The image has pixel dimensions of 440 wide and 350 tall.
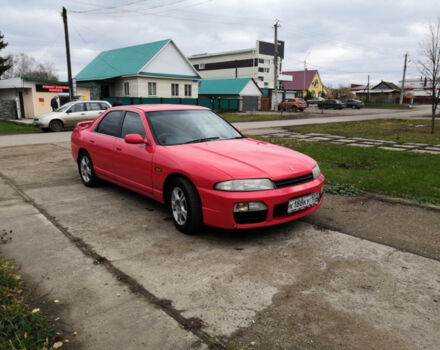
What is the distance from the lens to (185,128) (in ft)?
16.9

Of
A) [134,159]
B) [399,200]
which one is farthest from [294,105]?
[134,159]

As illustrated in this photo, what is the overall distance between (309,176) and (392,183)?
2.84 m

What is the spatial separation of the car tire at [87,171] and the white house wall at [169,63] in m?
29.0

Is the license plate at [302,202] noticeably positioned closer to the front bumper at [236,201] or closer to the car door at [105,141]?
the front bumper at [236,201]

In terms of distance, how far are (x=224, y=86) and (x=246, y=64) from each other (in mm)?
27587

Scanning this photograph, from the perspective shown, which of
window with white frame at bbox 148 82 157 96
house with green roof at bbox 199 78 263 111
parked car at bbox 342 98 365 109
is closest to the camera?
window with white frame at bbox 148 82 157 96

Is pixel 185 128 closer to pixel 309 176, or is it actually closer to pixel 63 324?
pixel 309 176

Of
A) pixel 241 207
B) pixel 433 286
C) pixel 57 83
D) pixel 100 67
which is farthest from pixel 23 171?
pixel 100 67

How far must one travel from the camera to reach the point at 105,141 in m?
5.88

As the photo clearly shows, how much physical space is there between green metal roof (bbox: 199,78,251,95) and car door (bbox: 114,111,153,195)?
39.2 m

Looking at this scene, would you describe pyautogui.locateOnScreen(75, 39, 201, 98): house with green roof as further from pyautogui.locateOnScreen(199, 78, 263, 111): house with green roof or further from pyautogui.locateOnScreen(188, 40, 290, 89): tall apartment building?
pyautogui.locateOnScreen(188, 40, 290, 89): tall apartment building

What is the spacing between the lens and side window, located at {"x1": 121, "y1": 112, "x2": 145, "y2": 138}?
5.21 metres

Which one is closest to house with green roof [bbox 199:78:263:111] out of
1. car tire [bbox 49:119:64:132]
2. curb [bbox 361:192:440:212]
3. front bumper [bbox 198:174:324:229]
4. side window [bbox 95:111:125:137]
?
→ car tire [bbox 49:119:64:132]

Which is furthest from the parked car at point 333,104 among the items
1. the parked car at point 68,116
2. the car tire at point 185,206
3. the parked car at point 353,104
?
the car tire at point 185,206
